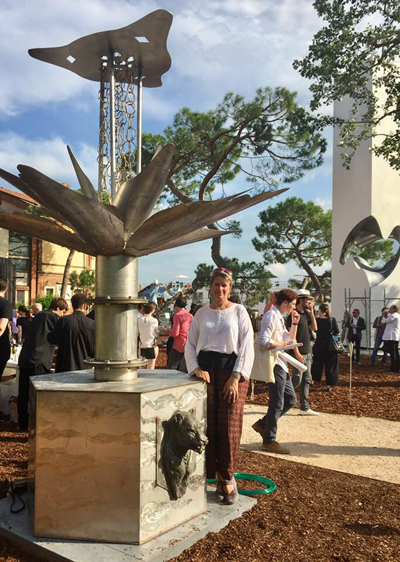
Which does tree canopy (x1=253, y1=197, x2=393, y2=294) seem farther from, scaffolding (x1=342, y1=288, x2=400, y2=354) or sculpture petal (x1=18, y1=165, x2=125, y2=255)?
sculpture petal (x1=18, y1=165, x2=125, y2=255)

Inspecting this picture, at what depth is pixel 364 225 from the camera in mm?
23391

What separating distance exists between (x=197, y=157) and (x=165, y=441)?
54.8 feet

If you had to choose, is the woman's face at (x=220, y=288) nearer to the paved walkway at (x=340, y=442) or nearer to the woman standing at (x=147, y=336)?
the paved walkway at (x=340, y=442)

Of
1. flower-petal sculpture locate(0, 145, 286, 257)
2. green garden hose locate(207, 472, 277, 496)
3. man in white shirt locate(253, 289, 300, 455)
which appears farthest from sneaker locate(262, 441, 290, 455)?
flower-petal sculpture locate(0, 145, 286, 257)

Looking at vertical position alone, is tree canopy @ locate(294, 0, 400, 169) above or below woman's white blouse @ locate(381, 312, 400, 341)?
above

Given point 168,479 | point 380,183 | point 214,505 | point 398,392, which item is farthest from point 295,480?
point 380,183

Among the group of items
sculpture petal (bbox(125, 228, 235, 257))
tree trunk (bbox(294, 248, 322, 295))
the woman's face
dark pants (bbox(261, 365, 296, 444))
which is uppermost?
tree trunk (bbox(294, 248, 322, 295))

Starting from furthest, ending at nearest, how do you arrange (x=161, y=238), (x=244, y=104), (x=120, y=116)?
(x=244, y=104) < (x=120, y=116) < (x=161, y=238)

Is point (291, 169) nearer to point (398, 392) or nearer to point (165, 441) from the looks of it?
point (398, 392)

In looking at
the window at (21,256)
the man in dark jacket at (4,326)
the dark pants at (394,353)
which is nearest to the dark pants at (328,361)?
the dark pants at (394,353)

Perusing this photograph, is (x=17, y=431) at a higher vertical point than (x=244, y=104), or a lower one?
lower

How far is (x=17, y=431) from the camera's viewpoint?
629 cm

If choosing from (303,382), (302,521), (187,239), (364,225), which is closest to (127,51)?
(187,239)

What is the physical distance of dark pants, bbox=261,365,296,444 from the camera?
563 centimetres
